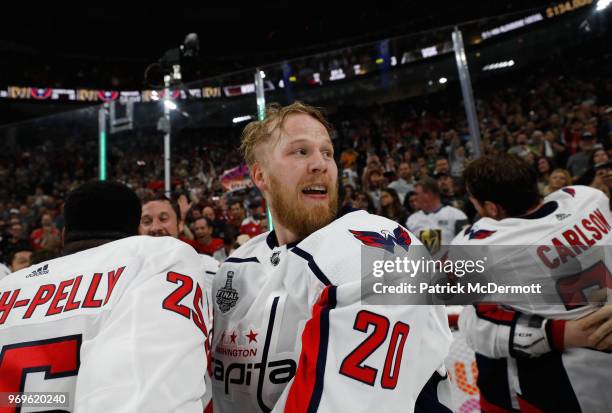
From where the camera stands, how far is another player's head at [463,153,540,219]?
6.17 feet

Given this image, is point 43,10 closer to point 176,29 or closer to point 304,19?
point 176,29

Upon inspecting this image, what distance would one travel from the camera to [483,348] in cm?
182

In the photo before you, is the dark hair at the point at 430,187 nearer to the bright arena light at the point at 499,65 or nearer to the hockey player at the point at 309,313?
the hockey player at the point at 309,313

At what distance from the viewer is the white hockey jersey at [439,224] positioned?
14.4 feet

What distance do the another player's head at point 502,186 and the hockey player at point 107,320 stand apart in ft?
4.51

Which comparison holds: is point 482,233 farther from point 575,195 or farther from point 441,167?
point 441,167

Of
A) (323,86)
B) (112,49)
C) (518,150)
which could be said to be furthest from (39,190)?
(518,150)

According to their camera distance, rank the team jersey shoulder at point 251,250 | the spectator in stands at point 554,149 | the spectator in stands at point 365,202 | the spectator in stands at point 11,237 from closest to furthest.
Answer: the team jersey shoulder at point 251,250 < the spectator in stands at point 365,202 < the spectator in stands at point 554,149 < the spectator in stands at point 11,237

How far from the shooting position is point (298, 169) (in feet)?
5.01

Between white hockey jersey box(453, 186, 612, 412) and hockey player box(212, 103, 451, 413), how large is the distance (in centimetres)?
71

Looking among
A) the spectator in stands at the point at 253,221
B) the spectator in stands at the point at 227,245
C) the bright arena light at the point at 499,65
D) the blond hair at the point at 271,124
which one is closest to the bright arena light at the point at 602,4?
the bright arena light at the point at 499,65

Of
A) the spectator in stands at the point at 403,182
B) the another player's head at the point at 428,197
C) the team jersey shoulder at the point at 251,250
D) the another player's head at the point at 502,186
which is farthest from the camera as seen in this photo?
the spectator in stands at the point at 403,182

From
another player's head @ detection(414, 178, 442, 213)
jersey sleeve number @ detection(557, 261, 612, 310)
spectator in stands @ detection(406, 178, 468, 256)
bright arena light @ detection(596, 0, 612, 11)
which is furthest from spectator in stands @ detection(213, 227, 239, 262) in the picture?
bright arena light @ detection(596, 0, 612, 11)

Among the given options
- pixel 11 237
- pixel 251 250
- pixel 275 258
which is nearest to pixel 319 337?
pixel 275 258
